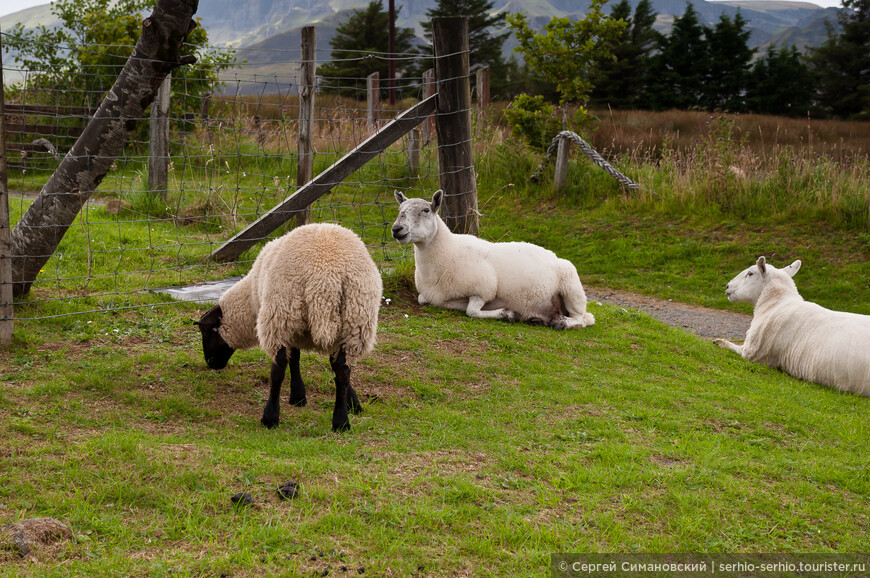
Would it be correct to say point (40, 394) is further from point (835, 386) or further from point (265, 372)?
point (835, 386)

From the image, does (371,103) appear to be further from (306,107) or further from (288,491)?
(288,491)

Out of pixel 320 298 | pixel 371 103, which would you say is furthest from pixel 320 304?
pixel 371 103

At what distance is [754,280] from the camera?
9.02 metres

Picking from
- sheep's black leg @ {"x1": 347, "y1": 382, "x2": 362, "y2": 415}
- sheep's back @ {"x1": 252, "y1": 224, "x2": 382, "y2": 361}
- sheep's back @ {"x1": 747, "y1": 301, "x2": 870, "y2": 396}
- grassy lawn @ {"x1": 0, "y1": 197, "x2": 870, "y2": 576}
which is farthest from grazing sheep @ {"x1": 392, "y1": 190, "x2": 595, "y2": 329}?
sheep's back @ {"x1": 252, "y1": 224, "x2": 382, "y2": 361}

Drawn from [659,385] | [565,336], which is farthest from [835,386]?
[565,336]

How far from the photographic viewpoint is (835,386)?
7.82 meters

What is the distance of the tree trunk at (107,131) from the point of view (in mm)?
6445

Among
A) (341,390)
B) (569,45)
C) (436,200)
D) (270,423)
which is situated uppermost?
(569,45)

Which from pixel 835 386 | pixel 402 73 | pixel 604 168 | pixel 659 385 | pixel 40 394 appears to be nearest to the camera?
pixel 40 394

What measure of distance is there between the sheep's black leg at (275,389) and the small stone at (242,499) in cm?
122

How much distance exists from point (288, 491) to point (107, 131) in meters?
4.14

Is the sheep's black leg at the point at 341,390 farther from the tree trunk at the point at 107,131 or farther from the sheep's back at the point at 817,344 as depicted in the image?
the sheep's back at the point at 817,344

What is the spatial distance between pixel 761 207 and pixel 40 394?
12.4 m

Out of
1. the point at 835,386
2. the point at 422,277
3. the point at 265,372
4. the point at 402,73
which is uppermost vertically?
the point at 402,73
